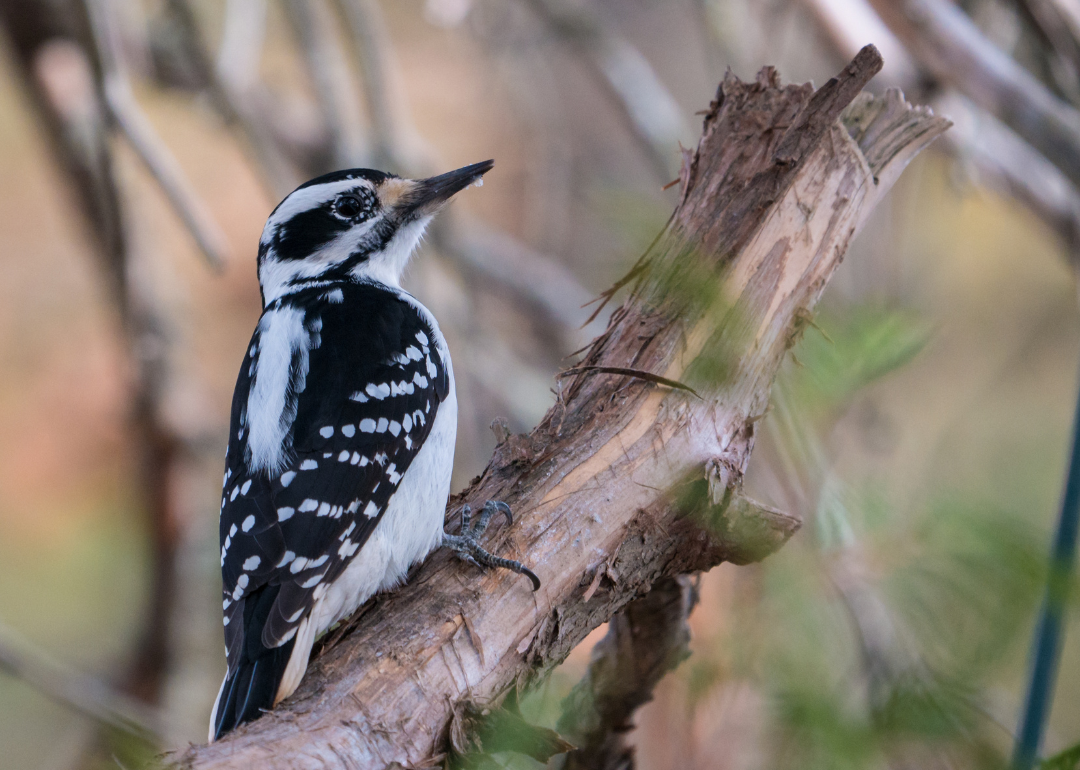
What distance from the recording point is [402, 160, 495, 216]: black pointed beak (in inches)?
116

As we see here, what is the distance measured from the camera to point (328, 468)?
226 centimetres

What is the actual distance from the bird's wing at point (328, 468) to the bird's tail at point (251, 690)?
0.10ft

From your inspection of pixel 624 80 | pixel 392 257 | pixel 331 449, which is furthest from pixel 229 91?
pixel 331 449

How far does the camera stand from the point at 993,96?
3.35m

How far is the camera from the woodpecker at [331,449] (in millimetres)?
2020

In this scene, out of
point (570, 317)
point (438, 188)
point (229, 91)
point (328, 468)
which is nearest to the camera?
point (328, 468)

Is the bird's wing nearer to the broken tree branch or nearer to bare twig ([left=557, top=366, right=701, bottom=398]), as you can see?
bare twig ([left=557, top=366, right=701, bottom=398])

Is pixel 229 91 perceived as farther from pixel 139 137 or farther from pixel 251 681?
pixel 251 681

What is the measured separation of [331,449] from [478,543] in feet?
1.70

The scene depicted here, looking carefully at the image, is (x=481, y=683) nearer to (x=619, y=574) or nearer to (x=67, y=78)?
(x=619, y=574)

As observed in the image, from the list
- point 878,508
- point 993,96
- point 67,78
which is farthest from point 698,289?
point 67,78

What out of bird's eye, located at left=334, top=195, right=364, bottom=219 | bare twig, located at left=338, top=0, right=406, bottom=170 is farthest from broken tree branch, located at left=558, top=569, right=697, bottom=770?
bare twig, located at left=338, top=0, right=406, bottom=170

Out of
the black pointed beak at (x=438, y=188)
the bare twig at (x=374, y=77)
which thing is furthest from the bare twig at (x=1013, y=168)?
the bare twig at (x=374, y=77)

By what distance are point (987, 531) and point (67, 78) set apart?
13.8 ft
